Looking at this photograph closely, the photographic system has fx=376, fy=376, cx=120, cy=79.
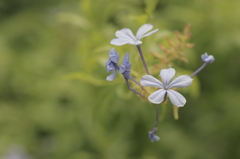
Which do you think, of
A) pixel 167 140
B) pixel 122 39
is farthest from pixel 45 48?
pixel 122 39

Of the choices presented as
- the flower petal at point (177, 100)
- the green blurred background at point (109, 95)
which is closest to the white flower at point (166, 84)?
the flower petal at point (177, 100)

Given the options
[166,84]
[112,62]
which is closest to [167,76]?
[166,84]

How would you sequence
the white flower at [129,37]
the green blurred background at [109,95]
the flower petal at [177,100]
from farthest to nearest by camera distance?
the green blurred background at [109,95] → the white flower at [129,37] → the flower petal at [177,100]

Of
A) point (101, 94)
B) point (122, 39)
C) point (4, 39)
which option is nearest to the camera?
point (122, 39)

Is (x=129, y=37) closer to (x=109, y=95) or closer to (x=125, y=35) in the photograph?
(x=125, y=35)

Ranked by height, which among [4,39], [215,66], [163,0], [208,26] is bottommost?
[215,66]

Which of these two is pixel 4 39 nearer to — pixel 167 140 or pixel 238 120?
pixel 167 140

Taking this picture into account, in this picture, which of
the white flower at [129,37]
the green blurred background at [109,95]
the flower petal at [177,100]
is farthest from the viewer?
the green blurred background at [109,95]

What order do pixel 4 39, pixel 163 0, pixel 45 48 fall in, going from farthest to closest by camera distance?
pixel 4 39
pixel 45 48
pixel 163 0

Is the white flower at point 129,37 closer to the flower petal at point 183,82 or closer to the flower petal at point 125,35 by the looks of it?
the flower petal at point 125,35
